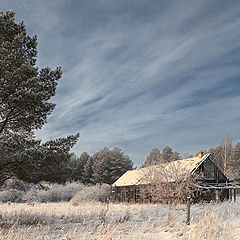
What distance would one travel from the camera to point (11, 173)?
36.1ft

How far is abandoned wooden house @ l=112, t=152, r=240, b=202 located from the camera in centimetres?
2047

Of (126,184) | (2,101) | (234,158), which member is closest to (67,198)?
(126,184)

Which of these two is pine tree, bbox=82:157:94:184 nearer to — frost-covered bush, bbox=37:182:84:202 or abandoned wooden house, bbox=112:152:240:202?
frost-covered bush, bbox=37:182:84:202

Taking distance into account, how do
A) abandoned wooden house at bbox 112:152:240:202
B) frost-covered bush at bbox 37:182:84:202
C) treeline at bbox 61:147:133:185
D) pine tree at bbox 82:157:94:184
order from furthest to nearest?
pine tree at bbox 82:157:94:184, treeline at bbox 61:147:133:185, frost-covered bush at bbox 37:182:84:202, abandoned wooden house at bbox 112:152:240:202

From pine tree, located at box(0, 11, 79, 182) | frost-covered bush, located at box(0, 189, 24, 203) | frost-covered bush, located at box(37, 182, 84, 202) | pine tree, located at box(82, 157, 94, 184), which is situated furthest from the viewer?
pine tree, located at box(82, 157, 94, 184)

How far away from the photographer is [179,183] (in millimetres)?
20766

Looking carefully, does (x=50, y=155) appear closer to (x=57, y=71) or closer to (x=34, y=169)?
(x=34, y=169)

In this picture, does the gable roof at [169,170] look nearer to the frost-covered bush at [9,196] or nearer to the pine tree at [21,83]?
the pine tree at [21,83]

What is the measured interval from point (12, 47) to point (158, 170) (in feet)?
54.9

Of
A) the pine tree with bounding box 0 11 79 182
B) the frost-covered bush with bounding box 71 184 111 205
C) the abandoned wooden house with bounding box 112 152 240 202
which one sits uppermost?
the pine tree with bounding box 0 11 79 182

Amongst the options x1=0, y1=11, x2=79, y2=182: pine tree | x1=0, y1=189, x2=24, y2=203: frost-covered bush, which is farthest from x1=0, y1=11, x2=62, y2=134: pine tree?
x1=0, y1=189, x2=24, y2=203: frost-covered bush

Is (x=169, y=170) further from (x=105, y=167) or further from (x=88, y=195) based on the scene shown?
(x=105, y=167)

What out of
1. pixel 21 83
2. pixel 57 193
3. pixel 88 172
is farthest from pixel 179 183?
pixel 88 172

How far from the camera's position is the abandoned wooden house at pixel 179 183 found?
20469 millimetres
